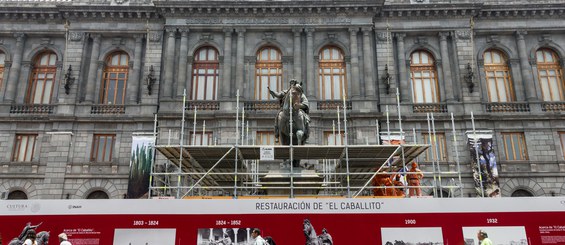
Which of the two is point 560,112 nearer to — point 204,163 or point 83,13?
point 204,163

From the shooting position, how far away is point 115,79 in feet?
116

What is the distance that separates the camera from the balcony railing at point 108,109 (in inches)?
1328

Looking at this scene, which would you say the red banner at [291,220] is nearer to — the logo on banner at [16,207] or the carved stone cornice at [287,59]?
the logo on banner at [16,207]

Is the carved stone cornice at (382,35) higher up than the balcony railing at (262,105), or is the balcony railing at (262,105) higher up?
the carved stone cornice at (382,35)

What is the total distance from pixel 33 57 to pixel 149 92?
32.4ft

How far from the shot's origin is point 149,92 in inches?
1332

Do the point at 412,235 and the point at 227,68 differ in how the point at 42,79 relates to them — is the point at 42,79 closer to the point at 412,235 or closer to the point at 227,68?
the point at 227,68

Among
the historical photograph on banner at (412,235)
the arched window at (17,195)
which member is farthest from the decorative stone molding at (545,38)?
the arched window at (17,195)

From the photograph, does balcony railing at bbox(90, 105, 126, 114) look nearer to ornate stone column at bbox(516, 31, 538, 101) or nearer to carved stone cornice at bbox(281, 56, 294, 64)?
carved stone cornice at bbox(281, 56, 294, 64)

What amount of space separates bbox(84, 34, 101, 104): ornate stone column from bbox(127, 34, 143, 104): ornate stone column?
102 inches

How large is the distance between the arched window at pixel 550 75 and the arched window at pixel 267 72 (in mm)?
19685

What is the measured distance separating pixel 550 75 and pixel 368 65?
13.9 m

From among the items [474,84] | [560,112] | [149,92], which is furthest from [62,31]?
[560,112]

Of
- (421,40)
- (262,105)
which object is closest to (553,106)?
(421,40)
